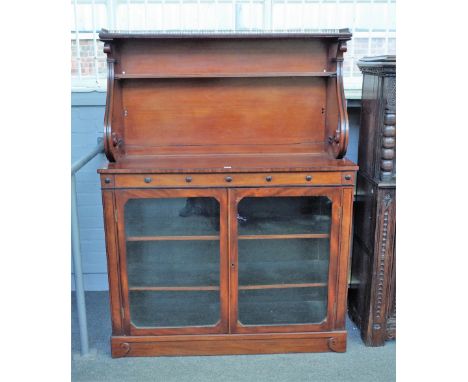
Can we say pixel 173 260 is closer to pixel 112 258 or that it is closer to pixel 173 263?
pixel 173 263

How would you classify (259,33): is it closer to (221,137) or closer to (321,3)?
(221,137)

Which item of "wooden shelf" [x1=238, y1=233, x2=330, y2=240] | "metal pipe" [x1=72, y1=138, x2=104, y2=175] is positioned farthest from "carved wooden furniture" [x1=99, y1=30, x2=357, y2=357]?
"metal pipe" [x1=72, y1=138, x2=104, y2=175]

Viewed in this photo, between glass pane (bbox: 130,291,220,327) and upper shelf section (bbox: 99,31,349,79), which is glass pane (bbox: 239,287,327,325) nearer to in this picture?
glass pane (bbox: 130,291,220,327)

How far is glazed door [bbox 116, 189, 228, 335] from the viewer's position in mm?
2139

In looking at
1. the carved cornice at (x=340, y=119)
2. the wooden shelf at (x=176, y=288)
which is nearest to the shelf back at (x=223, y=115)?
the carved cornice at (x=340, y=119)

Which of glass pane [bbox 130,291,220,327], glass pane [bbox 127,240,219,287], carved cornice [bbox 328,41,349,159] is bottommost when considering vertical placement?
glass pane [bbox 130,291,220,327]

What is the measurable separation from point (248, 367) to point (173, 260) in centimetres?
64

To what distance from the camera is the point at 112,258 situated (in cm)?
218

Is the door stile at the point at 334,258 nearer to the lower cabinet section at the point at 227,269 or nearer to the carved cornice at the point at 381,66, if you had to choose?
the lower cabinet section at the point at 227,269

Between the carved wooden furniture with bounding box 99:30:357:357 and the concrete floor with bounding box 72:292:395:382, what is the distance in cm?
Result: 6

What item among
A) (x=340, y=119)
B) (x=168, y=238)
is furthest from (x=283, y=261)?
(x=340, y=119)

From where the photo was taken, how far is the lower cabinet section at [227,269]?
2.14m

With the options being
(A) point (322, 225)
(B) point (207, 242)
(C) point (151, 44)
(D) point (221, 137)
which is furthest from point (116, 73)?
(A) point (322, 225)

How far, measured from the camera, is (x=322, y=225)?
2209 mm
